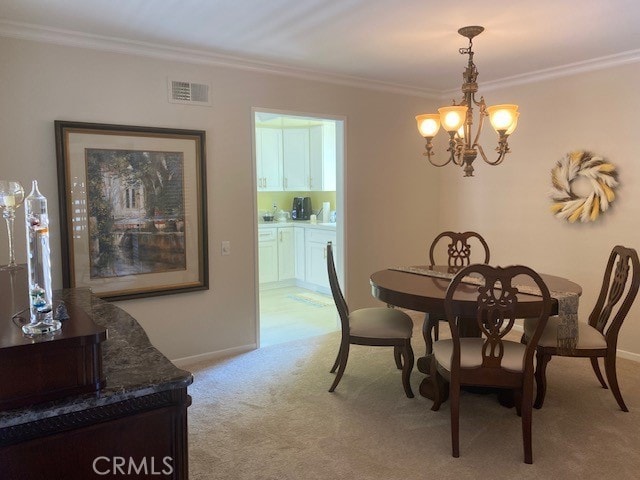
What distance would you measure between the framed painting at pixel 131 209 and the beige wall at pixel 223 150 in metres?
0.09

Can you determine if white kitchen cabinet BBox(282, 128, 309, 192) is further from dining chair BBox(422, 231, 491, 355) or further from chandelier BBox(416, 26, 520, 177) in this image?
chandelier BBox(416, 26, 520, 177)

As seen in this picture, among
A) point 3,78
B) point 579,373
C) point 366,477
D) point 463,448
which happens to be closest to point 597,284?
point 579,373

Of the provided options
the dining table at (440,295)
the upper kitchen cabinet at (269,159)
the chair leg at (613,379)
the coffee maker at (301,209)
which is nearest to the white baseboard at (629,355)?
the chair leg at (613,379)

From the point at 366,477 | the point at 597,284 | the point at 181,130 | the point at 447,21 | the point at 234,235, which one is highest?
the point at 447,21

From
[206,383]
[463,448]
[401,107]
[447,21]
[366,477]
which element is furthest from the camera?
[401,107]

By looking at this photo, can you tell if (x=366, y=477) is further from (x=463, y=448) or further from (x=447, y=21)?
(x=447, y=21)

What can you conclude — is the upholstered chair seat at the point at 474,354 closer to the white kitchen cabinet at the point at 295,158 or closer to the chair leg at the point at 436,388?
the chair leg at the point at 436,388

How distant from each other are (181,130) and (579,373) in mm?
3455

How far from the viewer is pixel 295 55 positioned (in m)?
3.80

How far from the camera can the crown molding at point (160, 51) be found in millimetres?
3121

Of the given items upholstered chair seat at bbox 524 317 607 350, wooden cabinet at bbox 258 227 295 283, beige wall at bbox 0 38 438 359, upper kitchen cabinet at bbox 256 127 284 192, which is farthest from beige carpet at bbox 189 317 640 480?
upper kitchen cabinet at bbox 256 127 284 192

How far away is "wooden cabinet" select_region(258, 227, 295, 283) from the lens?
→ 264 inches

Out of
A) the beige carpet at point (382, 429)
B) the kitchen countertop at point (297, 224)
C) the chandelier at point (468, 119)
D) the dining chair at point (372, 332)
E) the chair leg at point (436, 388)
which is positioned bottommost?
the beige carpet at point (382, 429)

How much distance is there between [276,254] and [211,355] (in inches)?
114
